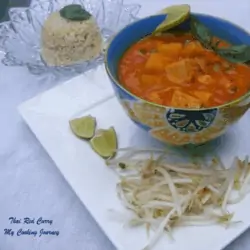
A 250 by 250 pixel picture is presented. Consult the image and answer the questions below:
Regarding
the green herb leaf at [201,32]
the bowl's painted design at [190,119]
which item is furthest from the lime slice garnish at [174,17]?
the bowl's painted design at [190,119]

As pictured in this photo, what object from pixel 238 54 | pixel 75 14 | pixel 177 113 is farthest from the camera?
pixel 75 14

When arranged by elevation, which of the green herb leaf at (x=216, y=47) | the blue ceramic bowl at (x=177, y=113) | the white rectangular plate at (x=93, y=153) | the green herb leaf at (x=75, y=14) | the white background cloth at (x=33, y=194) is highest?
the green herb leaf at (x=216, y=47)

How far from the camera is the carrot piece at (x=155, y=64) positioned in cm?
100

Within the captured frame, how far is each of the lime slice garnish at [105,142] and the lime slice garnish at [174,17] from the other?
228 mm

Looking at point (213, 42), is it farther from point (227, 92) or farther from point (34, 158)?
point (34, 158)

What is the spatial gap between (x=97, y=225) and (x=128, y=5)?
2.34ft

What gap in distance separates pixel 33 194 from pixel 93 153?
5.4 inches

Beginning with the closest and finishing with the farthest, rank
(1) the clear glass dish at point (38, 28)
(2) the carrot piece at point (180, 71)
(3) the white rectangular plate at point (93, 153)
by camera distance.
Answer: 1. (3) the white rectangular plate at point (93, 153)
2. (2) the carrot piece at point (180, 71)
3. (1) the clear glass dish at point (38, 28)

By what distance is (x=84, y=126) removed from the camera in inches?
41.9

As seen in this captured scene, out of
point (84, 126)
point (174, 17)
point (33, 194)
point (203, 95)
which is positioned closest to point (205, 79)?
point (203, 95)

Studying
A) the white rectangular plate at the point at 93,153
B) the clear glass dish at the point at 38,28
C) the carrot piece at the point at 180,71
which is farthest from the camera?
the clear glass dish at the point at 38,28

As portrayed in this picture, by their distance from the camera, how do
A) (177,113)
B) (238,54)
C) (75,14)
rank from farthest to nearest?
(75,14) < (238,54) < (177,113)

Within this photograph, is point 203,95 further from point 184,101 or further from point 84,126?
point 84,126

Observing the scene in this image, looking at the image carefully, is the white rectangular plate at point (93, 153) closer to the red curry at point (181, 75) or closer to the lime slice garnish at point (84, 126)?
the lime slice garnish at point (84, 126)
